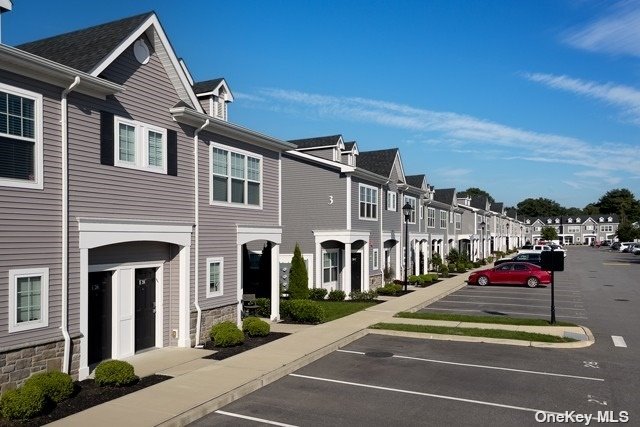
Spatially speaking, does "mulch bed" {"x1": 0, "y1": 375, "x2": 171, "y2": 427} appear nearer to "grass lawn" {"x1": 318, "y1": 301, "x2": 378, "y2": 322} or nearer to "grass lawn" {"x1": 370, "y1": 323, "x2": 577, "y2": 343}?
"grass lawn" {"x1": 370, "y1": 323, "x2": 577, "y2": 343}

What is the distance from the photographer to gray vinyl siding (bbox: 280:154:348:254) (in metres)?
26.7

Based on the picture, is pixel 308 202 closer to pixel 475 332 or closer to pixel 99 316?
pixel 475 332

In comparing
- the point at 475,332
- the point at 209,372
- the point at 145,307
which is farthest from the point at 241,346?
the point at 475,332

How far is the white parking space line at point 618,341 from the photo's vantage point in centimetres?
1557

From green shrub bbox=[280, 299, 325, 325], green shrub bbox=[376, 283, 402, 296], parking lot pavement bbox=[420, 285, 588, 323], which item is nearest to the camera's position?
green shrub bbox=[280, 299, 325, 325]

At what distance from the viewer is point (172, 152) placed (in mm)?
14086

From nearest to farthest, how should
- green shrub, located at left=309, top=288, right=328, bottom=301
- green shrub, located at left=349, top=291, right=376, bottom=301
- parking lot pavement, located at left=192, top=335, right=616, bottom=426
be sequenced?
1. parking lot pavement, located at left=192, top=335, right=616, bottom=426
2. green shrub, located at left=309, top=288, right=328, bottom=301
3. green shrub, located at left=349, top=291, right=376, bottom=301

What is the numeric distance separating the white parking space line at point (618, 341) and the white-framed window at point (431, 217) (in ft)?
90.3

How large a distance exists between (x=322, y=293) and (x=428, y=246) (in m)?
20.3

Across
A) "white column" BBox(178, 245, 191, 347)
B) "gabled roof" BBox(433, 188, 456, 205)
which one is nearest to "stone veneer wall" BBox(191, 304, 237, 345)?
"white column" BBox(178, 245, 191, 347)

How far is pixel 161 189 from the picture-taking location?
44.9 ft

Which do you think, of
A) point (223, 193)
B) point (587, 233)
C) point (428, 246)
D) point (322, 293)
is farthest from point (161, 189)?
point (587, 233)

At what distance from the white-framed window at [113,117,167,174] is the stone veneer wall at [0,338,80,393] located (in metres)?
4.20

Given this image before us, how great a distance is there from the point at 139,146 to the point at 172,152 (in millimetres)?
1209
